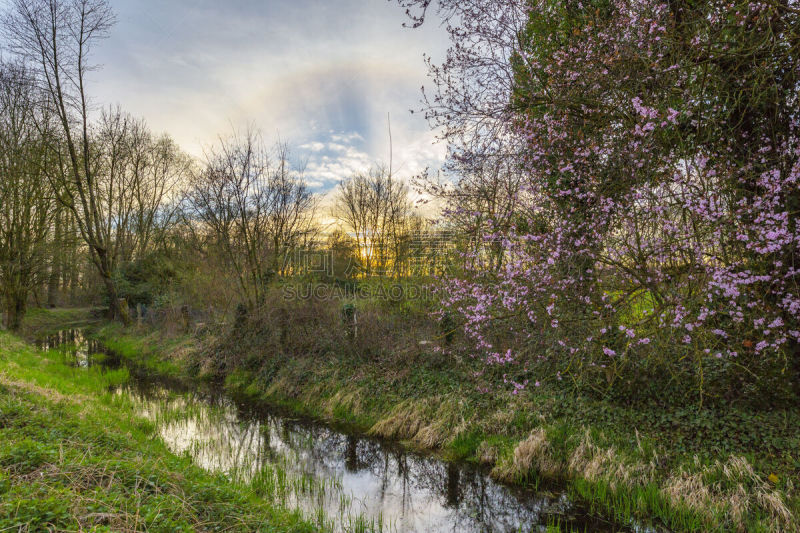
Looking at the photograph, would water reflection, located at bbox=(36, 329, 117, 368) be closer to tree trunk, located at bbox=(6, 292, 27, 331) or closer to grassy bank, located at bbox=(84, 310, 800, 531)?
tree trunk, located at bbox=(6, 292, 27, 331)

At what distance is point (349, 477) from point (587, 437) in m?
3.58

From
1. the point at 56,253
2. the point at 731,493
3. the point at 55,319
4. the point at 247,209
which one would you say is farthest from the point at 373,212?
the point at 55,319

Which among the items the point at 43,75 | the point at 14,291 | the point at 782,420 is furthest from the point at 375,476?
the point at 43,75

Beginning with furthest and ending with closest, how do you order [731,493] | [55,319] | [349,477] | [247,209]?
[55,319] < [247,209] < [349,477] < [731,493]

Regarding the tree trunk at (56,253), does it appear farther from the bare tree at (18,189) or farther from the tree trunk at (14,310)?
the tree trunk at (14,310)

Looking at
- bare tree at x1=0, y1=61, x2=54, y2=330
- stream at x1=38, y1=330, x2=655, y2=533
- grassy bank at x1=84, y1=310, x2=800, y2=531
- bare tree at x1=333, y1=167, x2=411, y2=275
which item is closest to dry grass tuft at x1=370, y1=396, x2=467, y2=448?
grassy bank at x1=84, y1=310, x2=800, y2=531

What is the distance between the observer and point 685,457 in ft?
16.1

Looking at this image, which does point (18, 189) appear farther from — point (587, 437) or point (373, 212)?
point (587, 437)

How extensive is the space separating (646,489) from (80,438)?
651cm

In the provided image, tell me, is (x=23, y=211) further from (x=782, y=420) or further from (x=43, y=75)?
(x=782, y=420)

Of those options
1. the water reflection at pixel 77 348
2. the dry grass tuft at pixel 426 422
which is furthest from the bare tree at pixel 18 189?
the dry grass tuft at pixel 426 422

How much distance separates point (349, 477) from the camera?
605 cm

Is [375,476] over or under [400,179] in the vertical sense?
under

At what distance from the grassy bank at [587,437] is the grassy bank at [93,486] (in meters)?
3.40
